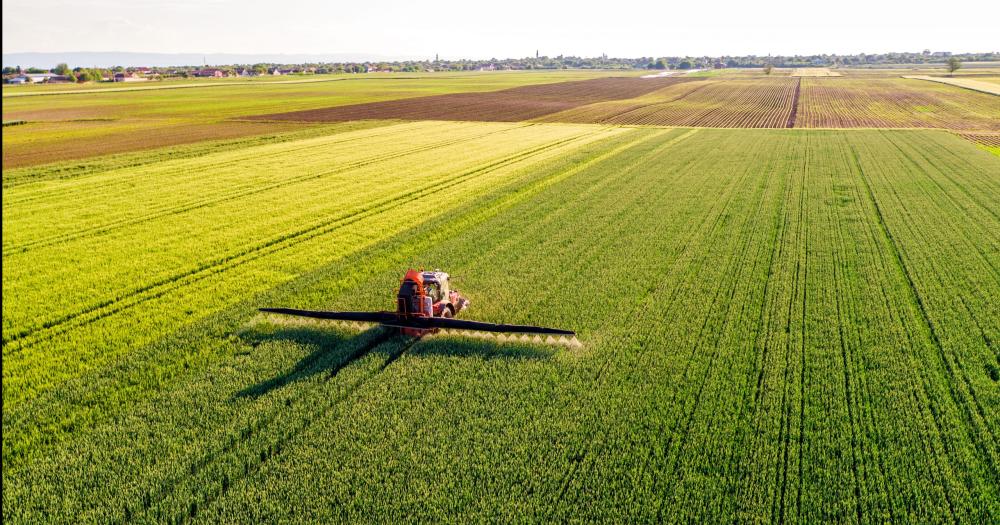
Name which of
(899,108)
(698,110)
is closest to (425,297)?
(698,110)

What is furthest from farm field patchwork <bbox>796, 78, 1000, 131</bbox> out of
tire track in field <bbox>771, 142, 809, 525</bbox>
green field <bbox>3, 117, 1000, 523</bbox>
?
tire track in field <bbox>771, 142, 809, 525</bbox>

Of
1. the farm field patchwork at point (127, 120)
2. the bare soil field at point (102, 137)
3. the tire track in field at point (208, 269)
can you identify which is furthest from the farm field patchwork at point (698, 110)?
the tire track in field at point (208, 269)

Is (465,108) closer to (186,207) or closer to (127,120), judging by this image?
(127,120)

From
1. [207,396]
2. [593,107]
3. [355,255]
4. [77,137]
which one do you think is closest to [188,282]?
[355,255]

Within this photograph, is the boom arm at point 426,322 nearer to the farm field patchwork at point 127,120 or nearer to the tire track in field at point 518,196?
the tire track in field at point 518,196

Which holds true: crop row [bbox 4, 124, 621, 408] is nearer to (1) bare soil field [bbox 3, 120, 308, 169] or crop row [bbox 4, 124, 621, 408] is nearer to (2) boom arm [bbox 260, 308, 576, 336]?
(2) boom arm [bbox 260, 308, 576, 336]

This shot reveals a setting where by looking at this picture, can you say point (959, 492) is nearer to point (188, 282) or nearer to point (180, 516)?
point (180, 516)
